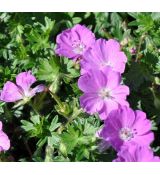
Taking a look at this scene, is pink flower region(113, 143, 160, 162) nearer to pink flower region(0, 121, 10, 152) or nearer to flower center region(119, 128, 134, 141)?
flower center region(119, 128, 134, 141)

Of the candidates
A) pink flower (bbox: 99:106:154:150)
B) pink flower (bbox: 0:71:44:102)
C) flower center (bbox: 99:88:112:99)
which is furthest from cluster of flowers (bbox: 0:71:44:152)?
pink flower (bbox: 99:106:154:150)

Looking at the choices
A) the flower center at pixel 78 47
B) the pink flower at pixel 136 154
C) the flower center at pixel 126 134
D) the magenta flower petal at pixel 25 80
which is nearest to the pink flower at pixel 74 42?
the flower center at pixel 78 47

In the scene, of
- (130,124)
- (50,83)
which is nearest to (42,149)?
(50,83)

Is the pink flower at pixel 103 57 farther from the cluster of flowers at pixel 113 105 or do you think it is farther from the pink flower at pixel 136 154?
the pink flower at pixel 136 154

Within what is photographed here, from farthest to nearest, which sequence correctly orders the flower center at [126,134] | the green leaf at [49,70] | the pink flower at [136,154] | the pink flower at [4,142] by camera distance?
the green leaf at [49,70], the pink flower at [4,142], the flower center at [126,134], the pink flower at [136,154]

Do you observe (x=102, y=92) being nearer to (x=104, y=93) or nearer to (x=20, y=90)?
(x=104, y=93)

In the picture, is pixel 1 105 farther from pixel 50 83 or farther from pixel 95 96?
pixel 95 96
